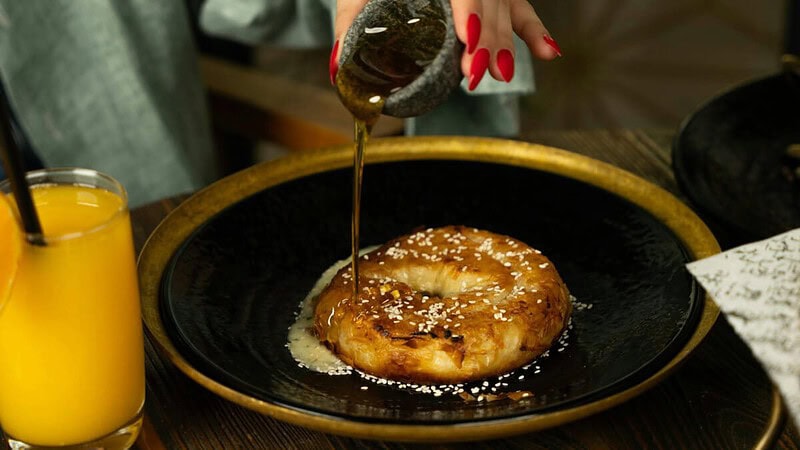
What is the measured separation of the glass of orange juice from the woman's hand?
0.40m

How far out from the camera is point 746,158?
1395mm

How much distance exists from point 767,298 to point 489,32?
1.55ft

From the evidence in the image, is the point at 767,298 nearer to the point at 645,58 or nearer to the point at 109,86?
the point at 109,86

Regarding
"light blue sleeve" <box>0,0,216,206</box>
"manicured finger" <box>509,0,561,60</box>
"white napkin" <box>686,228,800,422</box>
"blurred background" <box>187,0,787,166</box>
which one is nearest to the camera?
"white napkin" <box>686,228,800,422</box>

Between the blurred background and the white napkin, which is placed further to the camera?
the blurred background

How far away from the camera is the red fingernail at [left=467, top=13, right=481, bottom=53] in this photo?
101cm

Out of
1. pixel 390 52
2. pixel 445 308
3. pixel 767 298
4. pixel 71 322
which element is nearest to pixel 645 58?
pixel 390 52

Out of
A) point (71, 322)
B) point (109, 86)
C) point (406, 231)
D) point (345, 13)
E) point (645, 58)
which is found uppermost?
point (345, 13)

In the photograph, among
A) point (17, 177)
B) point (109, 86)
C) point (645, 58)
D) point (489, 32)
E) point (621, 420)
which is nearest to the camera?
point (17, 177)

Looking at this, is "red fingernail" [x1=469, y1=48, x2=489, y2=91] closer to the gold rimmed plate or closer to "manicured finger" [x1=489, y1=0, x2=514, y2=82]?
"manicured finger" [x1=489, y1=0, x2=514, y2=82]

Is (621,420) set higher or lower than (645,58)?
higher

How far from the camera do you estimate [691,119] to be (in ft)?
4.76

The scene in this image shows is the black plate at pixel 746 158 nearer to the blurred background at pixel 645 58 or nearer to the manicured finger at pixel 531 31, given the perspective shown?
the manicured finger at pixel 531 31

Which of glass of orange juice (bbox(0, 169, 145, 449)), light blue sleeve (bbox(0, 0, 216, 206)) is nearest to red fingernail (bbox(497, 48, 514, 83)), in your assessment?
glass of orange juice (bbox(0, 169, 145, 449))
